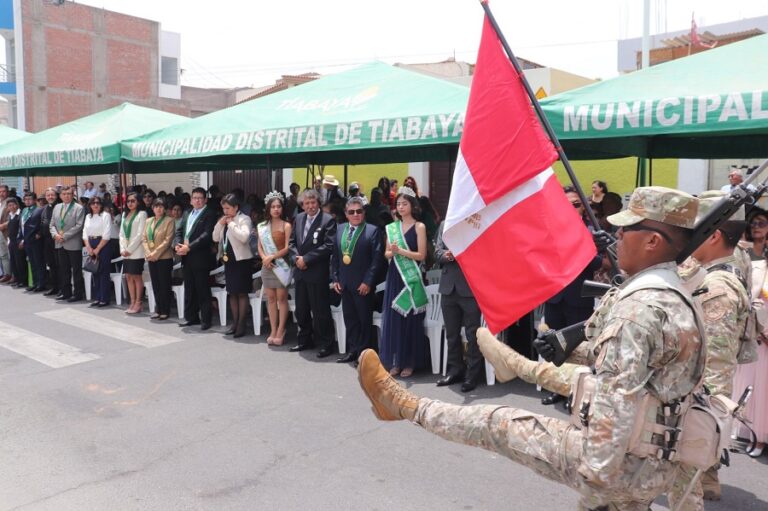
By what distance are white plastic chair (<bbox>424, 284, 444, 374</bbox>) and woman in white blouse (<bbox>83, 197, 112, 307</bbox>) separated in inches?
237

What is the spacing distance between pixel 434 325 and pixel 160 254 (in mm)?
4404

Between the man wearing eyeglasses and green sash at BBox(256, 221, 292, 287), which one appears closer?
the man wearing eyeglasses

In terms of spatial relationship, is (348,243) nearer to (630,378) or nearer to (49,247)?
(630,378)

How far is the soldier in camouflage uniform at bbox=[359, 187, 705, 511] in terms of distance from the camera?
220 centimetres

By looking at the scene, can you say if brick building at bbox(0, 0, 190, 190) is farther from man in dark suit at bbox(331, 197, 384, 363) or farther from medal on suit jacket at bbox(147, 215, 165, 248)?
man in dark suit at bbox(331, 197, 384, 363)

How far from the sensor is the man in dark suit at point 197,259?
8.59 metres

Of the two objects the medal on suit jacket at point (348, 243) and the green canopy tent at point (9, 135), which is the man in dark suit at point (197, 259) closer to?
the medal on suit jacket at point (348, 243)

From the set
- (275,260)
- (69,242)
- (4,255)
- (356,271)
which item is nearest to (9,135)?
(4,255)

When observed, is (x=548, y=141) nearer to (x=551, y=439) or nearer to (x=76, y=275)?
(x=551, y=439)

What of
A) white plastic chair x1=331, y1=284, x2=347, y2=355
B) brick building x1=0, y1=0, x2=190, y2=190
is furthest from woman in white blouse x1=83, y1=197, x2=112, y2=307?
brick building x1=0, y1=0, x2=190, y2=190

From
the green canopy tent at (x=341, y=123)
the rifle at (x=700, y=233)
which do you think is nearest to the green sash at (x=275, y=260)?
the green canopy tent at (x=341, y=123)

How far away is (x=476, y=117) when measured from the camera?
147 inches

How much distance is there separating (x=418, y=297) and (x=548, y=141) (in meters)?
3.02

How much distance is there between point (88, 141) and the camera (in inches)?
441
